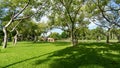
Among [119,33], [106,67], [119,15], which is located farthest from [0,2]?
[119,33]

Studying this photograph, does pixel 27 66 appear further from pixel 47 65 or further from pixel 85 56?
pixel 85 56

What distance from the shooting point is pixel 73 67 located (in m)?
12.9

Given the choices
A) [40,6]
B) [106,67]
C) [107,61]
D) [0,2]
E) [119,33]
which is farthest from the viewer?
[119,33]

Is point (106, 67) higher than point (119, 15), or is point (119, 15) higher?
point (119, 15)

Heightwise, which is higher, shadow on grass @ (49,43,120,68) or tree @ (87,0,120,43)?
tree @ (87,0,120,43)

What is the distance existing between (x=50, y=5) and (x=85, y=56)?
18.9 m

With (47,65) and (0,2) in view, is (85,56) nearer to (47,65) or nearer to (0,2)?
(47,65)

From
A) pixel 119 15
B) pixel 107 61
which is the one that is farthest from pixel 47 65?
pixel 119 15

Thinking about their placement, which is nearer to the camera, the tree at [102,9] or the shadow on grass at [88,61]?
the shadow on grass at [88,61]

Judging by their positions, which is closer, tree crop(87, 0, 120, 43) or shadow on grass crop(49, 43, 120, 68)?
shadow on grass crop(49, 43, 120, 68)

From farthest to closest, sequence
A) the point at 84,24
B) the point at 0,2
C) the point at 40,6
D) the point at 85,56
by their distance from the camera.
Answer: the point at 84,24, the point at 0,2, the point at 40,6, the point at 85,56

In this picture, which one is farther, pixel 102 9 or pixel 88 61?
pixel 102 9

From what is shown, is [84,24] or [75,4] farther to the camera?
[84,24]

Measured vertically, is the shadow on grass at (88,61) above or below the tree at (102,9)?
below
